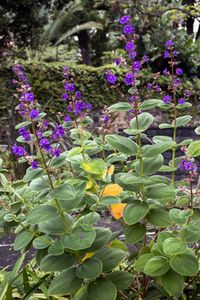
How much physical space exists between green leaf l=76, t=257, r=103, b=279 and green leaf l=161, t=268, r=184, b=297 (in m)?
0.24

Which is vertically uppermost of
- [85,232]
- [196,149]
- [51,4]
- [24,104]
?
[51,4]

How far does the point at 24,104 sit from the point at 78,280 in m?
0.67

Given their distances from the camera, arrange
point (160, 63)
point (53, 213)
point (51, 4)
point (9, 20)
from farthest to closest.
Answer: point (160, 63) < point (51, 4) < point (9, 20) < point (53, 213)

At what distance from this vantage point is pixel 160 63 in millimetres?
10383

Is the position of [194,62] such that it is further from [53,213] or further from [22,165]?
[53,213]

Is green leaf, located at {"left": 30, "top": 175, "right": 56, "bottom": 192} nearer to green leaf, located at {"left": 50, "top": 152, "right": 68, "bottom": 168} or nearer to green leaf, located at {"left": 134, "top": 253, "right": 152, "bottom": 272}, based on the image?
green leaf, located at {"left": 50, "top": 152, "right": 68, "bottom": 168}

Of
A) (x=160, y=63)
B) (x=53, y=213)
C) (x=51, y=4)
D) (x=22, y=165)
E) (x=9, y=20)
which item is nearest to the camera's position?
(x=53, y=213)

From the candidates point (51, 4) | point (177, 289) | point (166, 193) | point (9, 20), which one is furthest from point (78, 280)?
point (51, 4)

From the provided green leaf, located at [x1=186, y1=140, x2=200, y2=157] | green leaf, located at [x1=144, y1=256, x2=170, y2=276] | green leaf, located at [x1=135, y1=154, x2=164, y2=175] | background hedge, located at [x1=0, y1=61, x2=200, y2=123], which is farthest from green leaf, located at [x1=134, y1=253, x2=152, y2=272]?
background hedge, located at [x1=0, y1=61, x2=200, y2=123]

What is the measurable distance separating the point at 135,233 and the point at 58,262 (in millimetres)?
318

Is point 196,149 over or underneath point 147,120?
underneath

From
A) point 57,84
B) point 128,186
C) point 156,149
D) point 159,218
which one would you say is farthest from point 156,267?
point 57,84

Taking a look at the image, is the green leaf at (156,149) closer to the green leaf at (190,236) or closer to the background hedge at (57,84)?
the green leaf at (190,236)

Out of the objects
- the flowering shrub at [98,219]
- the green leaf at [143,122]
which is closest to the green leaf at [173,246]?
the flowering shrub at [98,219]
